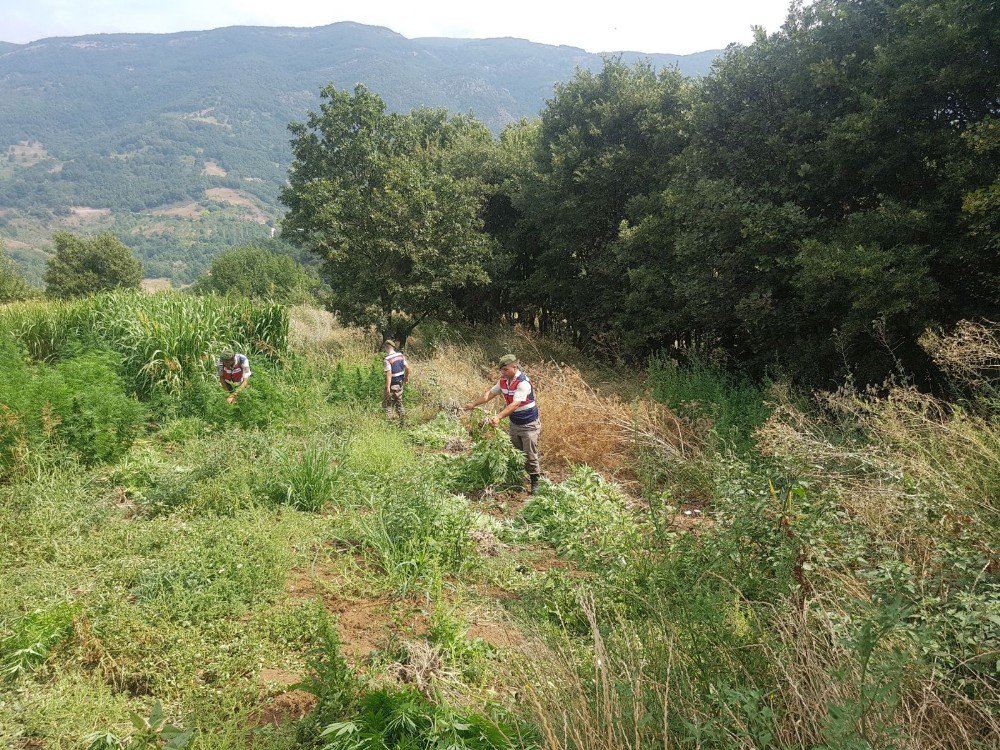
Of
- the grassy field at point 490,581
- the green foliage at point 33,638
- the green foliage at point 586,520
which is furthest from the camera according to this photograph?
the green foliage at point 586,520

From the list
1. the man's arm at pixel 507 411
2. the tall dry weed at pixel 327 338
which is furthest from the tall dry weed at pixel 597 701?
the tall dry weed at pixel 327 338

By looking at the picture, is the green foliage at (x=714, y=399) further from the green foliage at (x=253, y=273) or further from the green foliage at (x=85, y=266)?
the green foliage at (x=253, y=273)

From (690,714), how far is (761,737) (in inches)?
16.6

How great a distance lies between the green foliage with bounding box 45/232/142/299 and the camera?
38250 millimetres

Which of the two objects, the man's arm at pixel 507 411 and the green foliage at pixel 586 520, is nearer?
the green foliage at pixel 586 520

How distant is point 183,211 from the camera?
180 m

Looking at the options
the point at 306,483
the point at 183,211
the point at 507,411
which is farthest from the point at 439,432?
the point at 183,211

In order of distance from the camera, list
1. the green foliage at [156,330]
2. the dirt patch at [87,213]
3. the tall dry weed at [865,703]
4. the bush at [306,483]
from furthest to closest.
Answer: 1. the dirt patch at [87,213]
2. the green foliage at [156,330]
3. the bush at [306,483]
4. the tall dry weed at [865,703]

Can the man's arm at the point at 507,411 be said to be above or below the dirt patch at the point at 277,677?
above

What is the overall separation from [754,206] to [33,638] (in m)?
10.1

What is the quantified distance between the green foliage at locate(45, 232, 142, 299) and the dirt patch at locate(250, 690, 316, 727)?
4254 centimetres

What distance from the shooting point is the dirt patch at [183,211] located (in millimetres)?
174000

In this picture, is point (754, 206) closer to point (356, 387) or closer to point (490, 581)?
point (356, 387)

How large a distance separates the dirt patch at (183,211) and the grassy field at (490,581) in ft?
633
